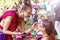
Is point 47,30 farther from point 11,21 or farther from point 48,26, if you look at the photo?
point 11,21

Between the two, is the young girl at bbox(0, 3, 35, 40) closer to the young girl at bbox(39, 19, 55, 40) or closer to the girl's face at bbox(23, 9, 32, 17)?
the girl's face at bbox(23, 9, 32, 17)

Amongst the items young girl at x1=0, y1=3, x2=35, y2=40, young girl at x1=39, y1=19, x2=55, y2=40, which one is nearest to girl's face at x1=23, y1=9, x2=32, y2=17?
young girl at x1=0, y1=3, x2=35, y2=40

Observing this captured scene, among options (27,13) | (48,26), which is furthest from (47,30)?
(27,13)

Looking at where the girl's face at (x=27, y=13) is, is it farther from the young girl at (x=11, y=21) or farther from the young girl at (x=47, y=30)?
the young girl at (x=47, y=30)

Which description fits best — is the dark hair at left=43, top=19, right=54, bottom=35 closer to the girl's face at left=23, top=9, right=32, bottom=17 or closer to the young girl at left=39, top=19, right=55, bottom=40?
the young girl at left=39, top=19, right=55, bottom=40

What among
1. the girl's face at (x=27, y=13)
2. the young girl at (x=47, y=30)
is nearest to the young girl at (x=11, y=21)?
the girl's face at (x=27, y=13)

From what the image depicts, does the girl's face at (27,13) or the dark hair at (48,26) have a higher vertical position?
the girl's face at (27,13)

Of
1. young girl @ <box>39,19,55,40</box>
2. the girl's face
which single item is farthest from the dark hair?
the girl's face

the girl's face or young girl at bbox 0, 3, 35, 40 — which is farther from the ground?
the girl's face

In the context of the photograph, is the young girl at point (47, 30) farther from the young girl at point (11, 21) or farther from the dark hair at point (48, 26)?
the young girl at point (11, 21)

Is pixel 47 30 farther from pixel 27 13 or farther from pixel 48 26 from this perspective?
pixel 27 13

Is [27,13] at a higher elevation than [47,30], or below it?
higher

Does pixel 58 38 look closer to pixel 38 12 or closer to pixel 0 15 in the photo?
pixel 38 12

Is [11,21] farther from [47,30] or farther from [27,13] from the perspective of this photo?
[47,30]
